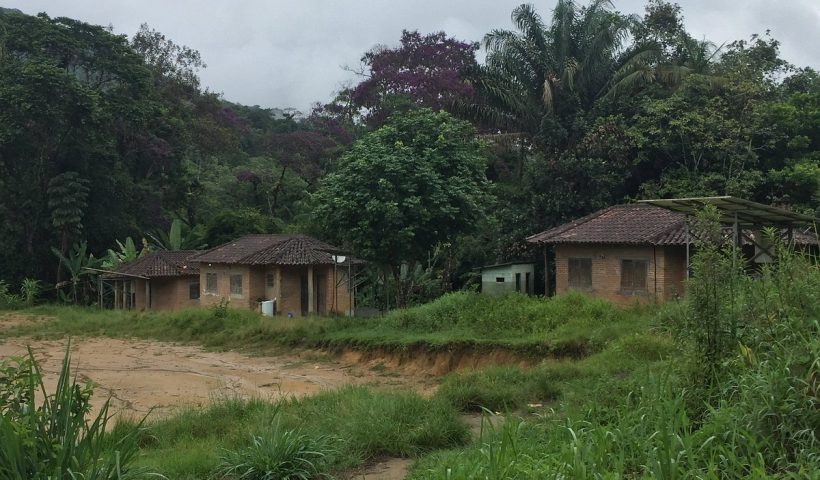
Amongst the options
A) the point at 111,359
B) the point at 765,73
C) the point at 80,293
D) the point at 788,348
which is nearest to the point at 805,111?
the point at 765,73

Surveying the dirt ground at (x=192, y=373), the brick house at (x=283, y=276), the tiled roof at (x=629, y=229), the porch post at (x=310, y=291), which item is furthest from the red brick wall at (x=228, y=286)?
the tiled roof at (x=629, y=229)

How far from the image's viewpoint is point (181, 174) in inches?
1539

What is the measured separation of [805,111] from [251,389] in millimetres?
22980

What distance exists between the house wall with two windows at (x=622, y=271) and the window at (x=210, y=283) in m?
16.0

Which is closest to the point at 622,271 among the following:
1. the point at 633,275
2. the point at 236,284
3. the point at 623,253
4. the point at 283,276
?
the point at 633,275

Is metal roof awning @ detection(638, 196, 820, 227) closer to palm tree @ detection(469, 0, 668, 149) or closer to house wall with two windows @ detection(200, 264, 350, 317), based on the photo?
palm tree @ detection(469, 0, 668, 149)

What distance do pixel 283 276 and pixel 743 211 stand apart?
1911 centimetres

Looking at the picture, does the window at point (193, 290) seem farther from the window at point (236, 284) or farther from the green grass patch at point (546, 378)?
the green grass patch at point (546, 378)

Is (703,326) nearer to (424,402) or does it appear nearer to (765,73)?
(424,402)

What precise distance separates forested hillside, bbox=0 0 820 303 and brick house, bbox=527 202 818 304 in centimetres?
257

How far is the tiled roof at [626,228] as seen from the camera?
20469 millimetres

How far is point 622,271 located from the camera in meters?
21.7

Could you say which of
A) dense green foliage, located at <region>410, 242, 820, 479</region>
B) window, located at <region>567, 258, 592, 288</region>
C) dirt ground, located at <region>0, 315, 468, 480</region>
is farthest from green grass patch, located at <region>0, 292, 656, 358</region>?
dense green foliage, located at <region>410, 242, 820, 479</region>

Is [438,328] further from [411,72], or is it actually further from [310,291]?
[411,72]
